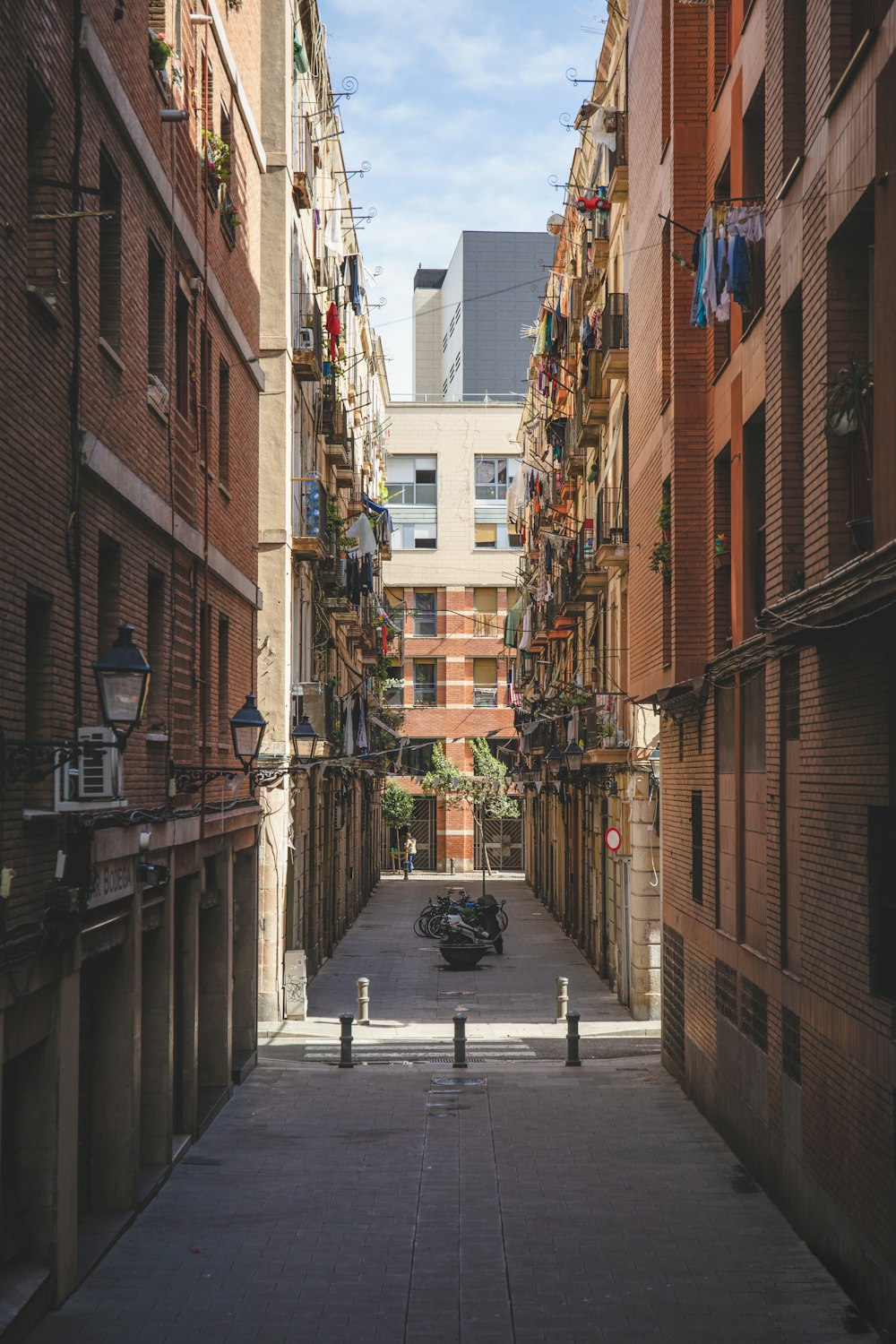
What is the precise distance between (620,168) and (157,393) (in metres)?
15.3

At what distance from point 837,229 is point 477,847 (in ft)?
182

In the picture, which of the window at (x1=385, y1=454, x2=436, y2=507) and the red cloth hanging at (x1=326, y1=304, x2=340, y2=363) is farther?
the window at (x1=385, y1=454, x2=436, y2=507)

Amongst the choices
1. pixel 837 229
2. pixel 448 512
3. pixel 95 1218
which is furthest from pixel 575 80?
pixel 448 512

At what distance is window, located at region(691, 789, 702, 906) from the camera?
1939cm

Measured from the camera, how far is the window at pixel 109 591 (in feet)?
44.7

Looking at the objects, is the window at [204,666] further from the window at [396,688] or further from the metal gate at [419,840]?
the metal gate at [419,840]

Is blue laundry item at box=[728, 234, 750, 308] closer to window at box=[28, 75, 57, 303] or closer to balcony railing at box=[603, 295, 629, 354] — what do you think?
window at box=[28, 75, 57, 303]

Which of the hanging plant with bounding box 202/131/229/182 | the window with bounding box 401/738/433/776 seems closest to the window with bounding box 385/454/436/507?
the window with bounding box 401/738/433/776

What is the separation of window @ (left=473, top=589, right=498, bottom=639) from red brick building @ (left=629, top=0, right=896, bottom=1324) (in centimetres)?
4433

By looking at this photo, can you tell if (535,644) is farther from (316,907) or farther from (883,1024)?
(883,1024)

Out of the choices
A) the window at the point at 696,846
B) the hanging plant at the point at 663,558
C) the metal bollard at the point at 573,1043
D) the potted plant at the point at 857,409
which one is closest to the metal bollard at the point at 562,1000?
the metal bollard at the point at 573,1043

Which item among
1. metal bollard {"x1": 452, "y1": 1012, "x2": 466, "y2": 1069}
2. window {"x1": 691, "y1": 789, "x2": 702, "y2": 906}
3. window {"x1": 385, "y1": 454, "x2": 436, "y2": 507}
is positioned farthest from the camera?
window {"x1": 385, "y1": 454, "x2": 436, "y2": 507}

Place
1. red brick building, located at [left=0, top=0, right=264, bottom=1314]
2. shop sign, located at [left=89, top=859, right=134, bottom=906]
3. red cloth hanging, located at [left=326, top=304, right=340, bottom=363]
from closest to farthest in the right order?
red brick building, located at [left=0, top=0, right=264, bottom=1314], shop sign, located at [left=89, top=859, right=134, bottom=906], red cloth hanging, located at [left=326, top=304, right=340, bottom=363]

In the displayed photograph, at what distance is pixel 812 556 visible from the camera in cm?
1270
